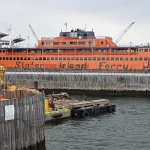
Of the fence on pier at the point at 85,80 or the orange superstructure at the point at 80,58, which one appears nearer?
the fence on pier at the point at 85,80

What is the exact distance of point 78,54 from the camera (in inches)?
3162

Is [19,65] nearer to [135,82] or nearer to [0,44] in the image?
[0,44]

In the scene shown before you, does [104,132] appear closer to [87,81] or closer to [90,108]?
[90,108]

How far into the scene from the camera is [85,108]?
146ft

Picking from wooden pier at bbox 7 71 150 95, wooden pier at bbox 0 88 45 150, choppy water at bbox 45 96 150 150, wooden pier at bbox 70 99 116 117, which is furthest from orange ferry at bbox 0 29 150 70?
wooden pier at bbox 0 88 45 150

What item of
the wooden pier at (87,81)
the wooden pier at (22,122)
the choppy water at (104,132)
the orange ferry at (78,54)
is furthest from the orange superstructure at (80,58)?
the wooden pier at (22,122)

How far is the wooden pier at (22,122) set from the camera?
70.8ft

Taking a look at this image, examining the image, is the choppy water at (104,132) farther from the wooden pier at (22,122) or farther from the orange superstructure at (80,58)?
the orange superstructure at (80,58)

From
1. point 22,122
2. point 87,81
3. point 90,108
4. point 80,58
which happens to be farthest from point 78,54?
point 22,122

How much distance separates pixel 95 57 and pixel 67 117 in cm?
3785

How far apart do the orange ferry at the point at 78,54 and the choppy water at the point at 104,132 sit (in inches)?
1180

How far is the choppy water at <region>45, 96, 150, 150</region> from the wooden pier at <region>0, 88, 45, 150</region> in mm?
5057

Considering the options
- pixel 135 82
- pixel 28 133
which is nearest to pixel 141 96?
pixel 135 82

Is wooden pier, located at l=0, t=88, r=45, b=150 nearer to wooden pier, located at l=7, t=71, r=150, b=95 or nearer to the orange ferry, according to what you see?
wooden pier, located at l=7, t=71, r=150, b=95
